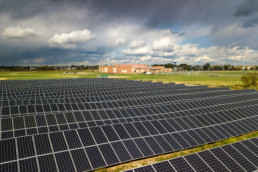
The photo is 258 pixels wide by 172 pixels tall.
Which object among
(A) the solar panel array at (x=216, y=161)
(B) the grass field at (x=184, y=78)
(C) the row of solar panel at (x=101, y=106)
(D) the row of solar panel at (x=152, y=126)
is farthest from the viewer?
(B) the grass field at (x=184, y=78)

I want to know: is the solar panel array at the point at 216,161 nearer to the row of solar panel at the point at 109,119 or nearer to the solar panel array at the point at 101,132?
the solar panel array at the point at 101,132

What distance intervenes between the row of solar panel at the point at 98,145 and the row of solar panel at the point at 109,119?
2.16 m

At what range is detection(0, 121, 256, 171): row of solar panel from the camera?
30.4ft

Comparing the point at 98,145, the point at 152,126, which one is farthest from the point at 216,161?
the point at 98,145

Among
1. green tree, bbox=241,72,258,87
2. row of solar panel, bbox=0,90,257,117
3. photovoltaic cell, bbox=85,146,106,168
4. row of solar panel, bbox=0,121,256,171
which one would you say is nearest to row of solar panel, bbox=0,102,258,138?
row of solar panel, bbox=0,121,256,171

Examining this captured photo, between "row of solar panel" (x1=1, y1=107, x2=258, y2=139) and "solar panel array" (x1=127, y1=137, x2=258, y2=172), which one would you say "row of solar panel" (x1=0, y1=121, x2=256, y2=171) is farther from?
"solar panel array" (x1=127, y1=137, x2=258, y2=172)

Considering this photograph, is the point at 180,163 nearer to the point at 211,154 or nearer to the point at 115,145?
the point at 211,154


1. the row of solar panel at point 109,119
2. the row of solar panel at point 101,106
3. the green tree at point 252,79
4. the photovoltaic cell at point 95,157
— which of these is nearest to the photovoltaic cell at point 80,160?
the photovoltaic cell at point 95,157

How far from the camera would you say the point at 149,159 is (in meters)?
12.2

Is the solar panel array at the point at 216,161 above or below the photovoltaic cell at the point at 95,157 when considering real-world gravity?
above

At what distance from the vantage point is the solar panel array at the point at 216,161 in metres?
8.16

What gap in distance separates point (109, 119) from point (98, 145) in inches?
234

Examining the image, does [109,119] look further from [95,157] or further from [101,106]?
[95,157]

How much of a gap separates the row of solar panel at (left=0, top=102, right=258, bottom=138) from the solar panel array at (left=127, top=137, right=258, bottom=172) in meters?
5.21
